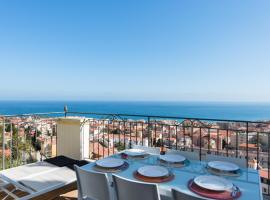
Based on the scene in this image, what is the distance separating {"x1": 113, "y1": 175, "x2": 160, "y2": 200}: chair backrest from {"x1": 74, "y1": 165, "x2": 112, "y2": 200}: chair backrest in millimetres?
110

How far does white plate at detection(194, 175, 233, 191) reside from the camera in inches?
52.7

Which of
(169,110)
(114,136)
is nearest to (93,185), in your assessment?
(114,136)

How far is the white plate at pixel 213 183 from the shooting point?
1.34 metres

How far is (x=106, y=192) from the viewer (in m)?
1.47

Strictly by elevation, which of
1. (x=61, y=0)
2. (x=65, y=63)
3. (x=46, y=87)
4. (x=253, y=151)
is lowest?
(x=253, y=151)

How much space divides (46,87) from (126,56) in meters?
9.43

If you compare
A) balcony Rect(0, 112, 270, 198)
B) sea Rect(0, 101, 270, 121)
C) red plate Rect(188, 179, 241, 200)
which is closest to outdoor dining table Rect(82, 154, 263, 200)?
red plate Rect(188, 179, 241, 200)

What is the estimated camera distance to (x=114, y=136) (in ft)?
14.7

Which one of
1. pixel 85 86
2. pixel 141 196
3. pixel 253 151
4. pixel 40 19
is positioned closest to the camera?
pixel 141 196

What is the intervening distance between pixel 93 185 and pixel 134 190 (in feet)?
1.29

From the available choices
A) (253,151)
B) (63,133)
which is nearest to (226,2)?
(253,151)

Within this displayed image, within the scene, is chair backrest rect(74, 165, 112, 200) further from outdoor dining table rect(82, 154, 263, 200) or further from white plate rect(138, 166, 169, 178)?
white plate rect(138, 166, 169, 178)

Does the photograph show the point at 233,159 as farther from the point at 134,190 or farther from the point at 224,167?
the point at 134,190

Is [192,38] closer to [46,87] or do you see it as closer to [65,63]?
[65,63]
